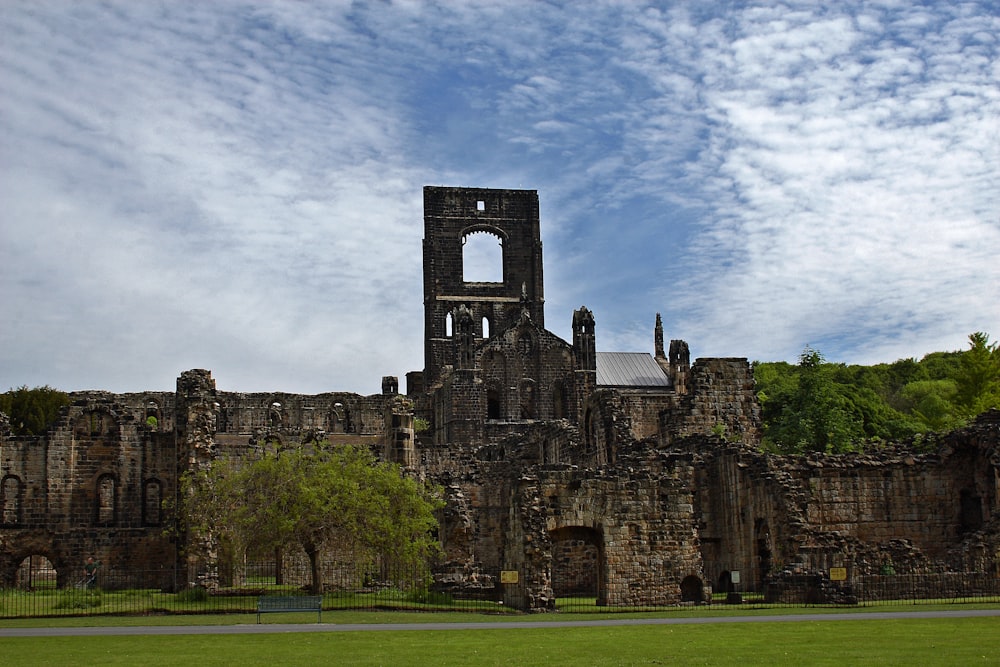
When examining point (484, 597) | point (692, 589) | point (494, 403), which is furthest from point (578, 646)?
point (494, 403)

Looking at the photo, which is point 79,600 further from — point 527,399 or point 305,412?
point 527,399

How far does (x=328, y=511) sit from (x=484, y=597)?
557 centimetres

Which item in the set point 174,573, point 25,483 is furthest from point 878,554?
point 25,483

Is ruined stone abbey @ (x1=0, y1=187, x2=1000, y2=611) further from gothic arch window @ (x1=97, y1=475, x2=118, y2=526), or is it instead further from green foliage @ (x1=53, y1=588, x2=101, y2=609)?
green foliage @ (x1=53, y1=588, x2=101, y2=609)

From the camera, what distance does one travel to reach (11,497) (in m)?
50.7

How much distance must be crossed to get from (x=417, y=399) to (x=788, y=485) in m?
53.7

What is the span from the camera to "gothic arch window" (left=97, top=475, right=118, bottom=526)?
2000 inches

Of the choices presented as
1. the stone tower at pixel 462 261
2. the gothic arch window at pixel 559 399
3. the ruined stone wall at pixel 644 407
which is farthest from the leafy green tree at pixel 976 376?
the stone tower at pixel 462 261

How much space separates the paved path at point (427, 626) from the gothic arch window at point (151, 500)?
25.6 meters

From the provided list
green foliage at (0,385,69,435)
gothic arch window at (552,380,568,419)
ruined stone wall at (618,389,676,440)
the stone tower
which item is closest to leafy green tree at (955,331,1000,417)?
ruined stone wall at (618,389,676,440)

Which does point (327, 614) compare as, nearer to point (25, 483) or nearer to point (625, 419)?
point (625, 419)

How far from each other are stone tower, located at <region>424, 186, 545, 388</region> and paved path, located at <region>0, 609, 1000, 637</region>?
2577 inches

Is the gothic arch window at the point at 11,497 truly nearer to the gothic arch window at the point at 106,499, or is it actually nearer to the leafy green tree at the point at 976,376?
the gothic arch window at the point at 106,499

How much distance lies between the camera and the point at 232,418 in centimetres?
7662
